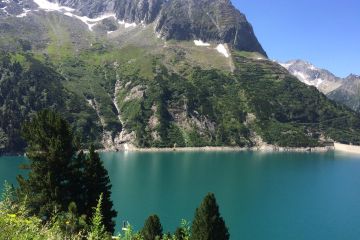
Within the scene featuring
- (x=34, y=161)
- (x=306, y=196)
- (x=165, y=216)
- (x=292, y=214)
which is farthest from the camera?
(x=306, y=196)

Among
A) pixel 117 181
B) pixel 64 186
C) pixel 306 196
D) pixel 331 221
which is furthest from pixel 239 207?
pixel 64 186

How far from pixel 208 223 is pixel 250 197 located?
90289 mm

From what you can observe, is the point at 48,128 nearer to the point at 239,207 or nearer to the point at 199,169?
the point at 239,207

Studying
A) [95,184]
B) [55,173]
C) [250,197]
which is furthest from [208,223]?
[250,197]

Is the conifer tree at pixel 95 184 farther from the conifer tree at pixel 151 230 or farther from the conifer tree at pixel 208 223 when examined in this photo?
the conifer tree at pixel 208 223

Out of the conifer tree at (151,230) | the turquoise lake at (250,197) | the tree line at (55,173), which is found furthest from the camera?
the turquoise lake at (250,197)

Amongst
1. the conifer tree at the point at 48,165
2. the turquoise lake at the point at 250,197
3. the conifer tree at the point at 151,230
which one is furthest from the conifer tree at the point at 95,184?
the turquoise lake at the point at 250,197

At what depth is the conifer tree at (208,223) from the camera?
4288 cm

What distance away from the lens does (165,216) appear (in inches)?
3826

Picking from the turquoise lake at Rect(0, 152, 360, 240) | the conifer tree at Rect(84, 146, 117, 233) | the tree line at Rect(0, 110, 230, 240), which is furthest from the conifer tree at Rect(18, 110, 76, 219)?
the turquoise lake at Rect(0, 152, 360, 240)

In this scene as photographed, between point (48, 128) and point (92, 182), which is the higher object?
point (48, 128)

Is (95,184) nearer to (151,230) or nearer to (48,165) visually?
(48,165)

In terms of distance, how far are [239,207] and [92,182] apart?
81304 millimetres

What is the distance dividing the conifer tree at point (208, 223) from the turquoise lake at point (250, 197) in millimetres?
42515
